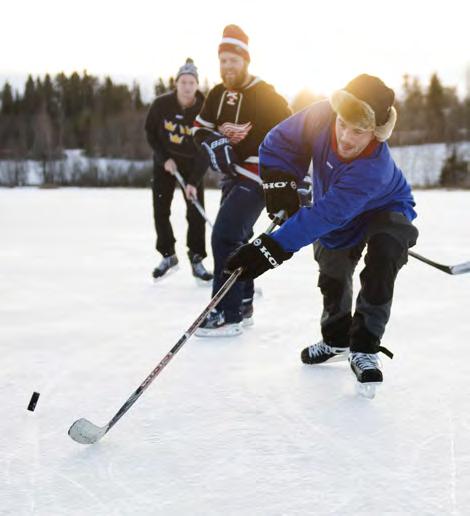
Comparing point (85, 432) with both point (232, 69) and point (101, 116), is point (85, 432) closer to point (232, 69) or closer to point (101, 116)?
point (232, 69)

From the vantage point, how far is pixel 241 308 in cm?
333

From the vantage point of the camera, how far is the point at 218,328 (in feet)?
10.7

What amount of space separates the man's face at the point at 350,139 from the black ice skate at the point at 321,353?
88cm

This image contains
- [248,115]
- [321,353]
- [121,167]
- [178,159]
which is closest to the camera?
[321,353]

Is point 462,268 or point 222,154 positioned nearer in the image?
point 462,268

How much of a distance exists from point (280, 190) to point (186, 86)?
222cm

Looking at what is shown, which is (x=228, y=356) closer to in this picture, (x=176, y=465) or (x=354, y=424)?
Answer: (x=354, y=424)

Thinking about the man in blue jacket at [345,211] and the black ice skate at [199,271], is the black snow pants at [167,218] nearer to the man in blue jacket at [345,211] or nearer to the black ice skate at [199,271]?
the black ice skate at [199,271]

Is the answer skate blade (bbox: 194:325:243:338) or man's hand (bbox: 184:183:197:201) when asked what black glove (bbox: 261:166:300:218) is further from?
man's hand (bbox: 184:183:197:201)

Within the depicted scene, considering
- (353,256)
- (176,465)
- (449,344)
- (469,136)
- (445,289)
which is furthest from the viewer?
(469,136)

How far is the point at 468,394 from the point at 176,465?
1192 millimetres

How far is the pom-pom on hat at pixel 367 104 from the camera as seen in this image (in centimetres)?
210

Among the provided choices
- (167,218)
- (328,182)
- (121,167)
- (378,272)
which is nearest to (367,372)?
(378,272)

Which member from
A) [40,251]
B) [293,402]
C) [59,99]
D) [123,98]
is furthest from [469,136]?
Answer: [293,402]
